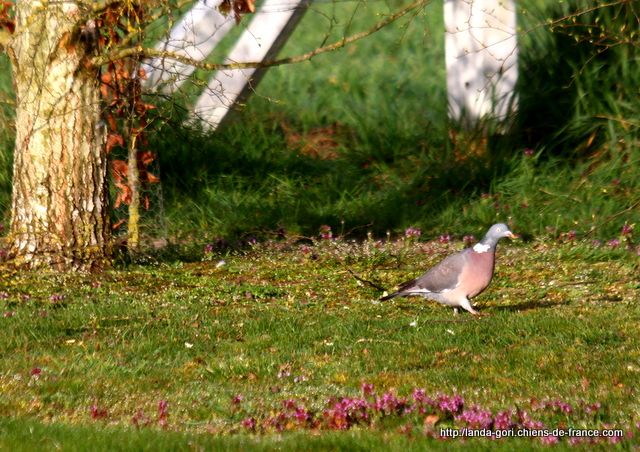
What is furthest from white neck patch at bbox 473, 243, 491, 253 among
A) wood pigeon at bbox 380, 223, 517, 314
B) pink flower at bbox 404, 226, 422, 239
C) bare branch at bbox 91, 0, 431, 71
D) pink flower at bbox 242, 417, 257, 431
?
pink flower at bbox 242, 417, 257, 431

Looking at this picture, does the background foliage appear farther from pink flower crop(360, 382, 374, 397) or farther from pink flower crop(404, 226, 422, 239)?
pink flower crop(360, 382, 374, 397)

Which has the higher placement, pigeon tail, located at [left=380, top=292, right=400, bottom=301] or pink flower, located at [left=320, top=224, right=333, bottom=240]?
pink flower, located at [left=320, top=224, right=333, bottom=240]

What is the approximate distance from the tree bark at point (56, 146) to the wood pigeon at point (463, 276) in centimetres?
306

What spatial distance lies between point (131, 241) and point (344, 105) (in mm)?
5470

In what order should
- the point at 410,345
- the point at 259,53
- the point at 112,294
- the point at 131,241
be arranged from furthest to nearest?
Answer: 1. the point at 259,53
2. the point at 131,241
3. the point at 112,294
4. the point at 410,345

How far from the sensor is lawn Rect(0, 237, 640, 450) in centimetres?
615

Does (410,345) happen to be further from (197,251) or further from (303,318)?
(197,251)

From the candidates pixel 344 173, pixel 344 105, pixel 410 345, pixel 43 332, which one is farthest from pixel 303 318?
pixel 344 105

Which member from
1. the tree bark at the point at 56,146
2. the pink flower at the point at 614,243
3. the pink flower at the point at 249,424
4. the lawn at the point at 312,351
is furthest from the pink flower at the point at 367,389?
the pink flower at the point at 614,243

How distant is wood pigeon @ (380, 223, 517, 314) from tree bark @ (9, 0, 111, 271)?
306 centimetres

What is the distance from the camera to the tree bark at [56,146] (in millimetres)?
10523

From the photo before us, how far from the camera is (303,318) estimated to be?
9297 mm

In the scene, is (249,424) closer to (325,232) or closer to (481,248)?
(481,248)

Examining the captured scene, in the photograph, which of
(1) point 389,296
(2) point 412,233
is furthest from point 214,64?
(2) point 412,233
